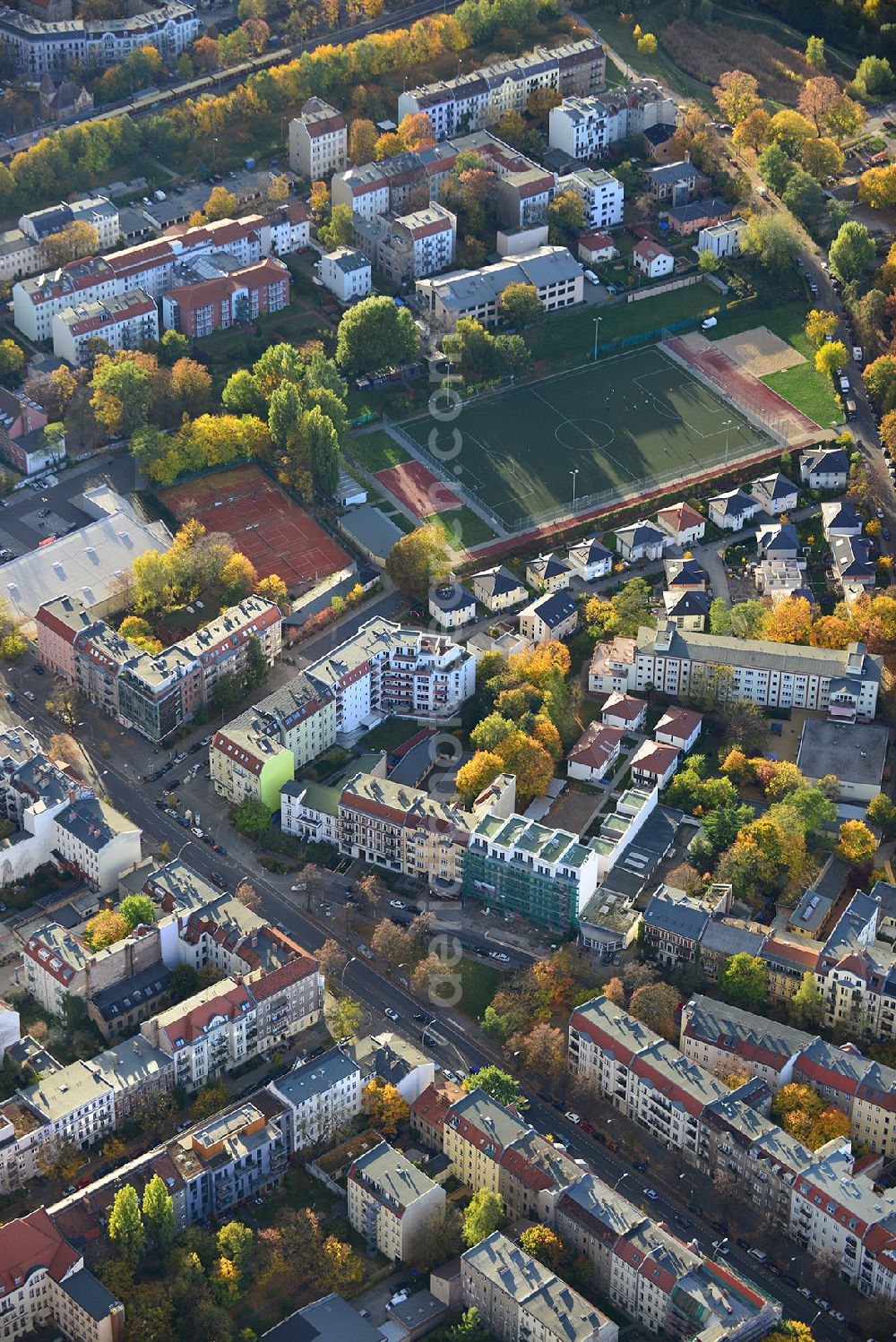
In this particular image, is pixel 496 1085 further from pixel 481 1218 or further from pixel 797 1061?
pixel 797 1061

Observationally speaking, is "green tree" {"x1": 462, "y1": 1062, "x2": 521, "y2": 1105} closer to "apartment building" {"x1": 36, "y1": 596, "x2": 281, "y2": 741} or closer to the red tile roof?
the red tile roof

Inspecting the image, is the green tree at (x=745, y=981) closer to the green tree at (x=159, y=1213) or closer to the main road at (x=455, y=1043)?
the main road at (x=455, y=1043)

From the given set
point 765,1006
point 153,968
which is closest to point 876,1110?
point 765,1006

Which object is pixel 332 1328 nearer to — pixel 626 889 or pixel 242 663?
pixel 626 889

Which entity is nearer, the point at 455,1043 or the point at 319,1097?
the point at 319,1097

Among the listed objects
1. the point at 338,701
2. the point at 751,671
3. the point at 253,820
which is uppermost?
the point at 338,701

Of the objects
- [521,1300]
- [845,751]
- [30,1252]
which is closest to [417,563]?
[845,751]

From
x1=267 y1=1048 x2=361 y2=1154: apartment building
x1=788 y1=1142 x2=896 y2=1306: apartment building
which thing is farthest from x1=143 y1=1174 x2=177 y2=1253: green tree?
x1=788 y1=1142 x2=896 y2=1306: apartment building

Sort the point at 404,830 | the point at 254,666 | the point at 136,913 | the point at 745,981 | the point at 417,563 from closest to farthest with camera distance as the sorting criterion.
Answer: the point at 745,981 < the point at 136,913 < the point at 404,830 < the point at 254,666 < the point at 417,563
